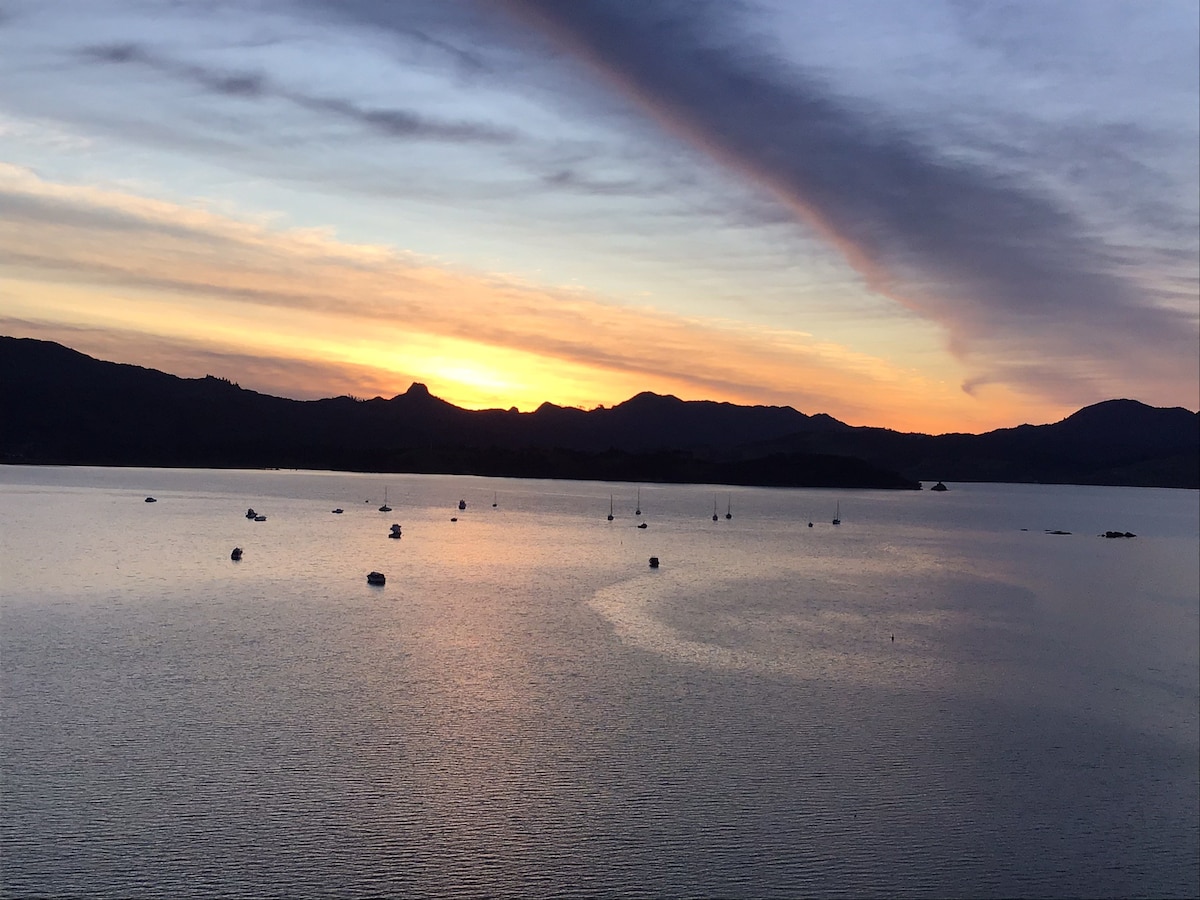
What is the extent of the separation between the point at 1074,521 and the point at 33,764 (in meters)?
171

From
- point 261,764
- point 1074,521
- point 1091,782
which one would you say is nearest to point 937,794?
point 1091,782

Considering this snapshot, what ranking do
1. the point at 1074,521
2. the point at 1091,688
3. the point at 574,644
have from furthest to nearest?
1. the point at 1074,521
2. the point at 574,644
3. the point at 1091,688

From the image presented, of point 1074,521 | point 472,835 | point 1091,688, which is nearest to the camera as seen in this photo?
point 472,835

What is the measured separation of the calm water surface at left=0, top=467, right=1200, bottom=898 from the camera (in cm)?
1823

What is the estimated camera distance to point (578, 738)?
2528 centimetres

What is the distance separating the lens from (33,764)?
2153cm

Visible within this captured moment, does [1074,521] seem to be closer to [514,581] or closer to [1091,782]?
[514,581]

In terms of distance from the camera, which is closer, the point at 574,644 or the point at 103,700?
the point at 103,700

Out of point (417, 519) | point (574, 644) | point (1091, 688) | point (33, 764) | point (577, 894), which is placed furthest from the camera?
point (417, 519)

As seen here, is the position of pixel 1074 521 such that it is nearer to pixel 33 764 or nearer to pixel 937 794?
pixel 937 794

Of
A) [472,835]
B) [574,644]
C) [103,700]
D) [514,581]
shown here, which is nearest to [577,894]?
[472,835]

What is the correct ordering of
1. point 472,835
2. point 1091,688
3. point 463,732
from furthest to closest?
point 1091,688, point 463,732, point 472,835

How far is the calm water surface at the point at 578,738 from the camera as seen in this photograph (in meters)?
18.2

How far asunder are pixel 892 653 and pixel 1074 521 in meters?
143
